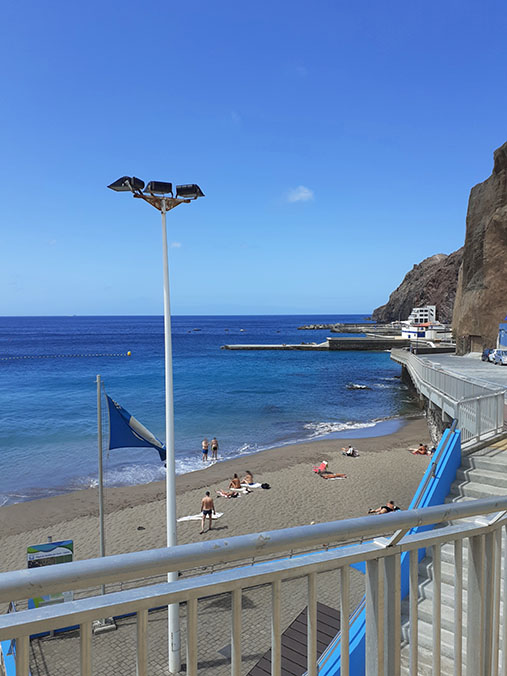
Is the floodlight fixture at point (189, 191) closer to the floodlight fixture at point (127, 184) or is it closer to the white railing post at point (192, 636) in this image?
the floodlight fixture at point (127, 184)

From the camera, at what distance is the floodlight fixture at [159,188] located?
8.29 metres

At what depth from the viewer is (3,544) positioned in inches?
594

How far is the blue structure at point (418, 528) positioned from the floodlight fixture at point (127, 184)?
666 centimetres

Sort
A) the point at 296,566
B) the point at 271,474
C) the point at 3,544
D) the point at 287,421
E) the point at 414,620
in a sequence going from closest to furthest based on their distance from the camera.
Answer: the point at 296,566 < the point at 414,620 < the point at 3,544 < the point at 271,474 < the point at 287,421

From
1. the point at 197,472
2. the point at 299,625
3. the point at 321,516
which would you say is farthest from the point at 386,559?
the point at 197,472

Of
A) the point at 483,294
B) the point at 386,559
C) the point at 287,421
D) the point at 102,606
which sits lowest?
the point at 287,421

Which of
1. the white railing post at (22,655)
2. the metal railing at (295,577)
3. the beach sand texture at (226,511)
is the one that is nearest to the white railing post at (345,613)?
the metal railing at (295,577)

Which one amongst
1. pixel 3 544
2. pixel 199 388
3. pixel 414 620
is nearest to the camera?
pixel 414 620

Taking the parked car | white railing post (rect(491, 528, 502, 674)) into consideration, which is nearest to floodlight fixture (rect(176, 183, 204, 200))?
white railing post (rect(491, 528, 502, 674))

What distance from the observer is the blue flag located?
400 inches

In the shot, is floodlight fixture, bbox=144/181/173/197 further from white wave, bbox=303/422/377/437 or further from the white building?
the white building

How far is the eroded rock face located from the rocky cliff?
8085cm

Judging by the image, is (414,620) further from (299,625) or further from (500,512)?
(299,625)

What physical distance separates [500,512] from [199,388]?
48.4 meters
